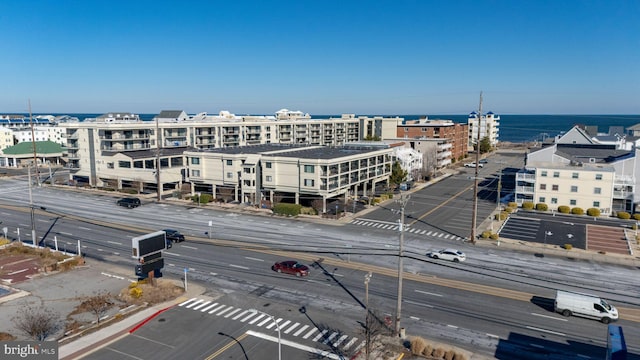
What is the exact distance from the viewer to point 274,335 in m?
30.5

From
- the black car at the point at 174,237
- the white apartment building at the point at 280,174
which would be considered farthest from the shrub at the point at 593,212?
the black car at the point at 174,237

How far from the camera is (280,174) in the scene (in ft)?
240

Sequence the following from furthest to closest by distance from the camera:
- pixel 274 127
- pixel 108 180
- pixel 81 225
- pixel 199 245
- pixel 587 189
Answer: pixel 274 127
pixel 108 180
pixel 587 189
pixel 81 225
pixel 199 245

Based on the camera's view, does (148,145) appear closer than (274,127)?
Yes

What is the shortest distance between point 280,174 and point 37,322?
47648mm

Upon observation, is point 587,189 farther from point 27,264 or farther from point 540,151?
point 27,264

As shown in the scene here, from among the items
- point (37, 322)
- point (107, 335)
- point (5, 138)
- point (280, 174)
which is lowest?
point (107, 335)

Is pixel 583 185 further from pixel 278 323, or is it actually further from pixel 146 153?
pixel 146 153

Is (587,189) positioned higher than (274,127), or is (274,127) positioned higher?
(274,127)

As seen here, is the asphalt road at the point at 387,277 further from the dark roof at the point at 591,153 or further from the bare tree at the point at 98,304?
the dark roof at the point at 591,153

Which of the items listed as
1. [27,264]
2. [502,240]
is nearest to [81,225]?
[27,264]

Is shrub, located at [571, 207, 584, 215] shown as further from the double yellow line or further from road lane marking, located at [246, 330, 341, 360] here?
the double yellow line

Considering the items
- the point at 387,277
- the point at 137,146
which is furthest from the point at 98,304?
the point at 137,146

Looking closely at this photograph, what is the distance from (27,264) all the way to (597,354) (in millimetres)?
52335
